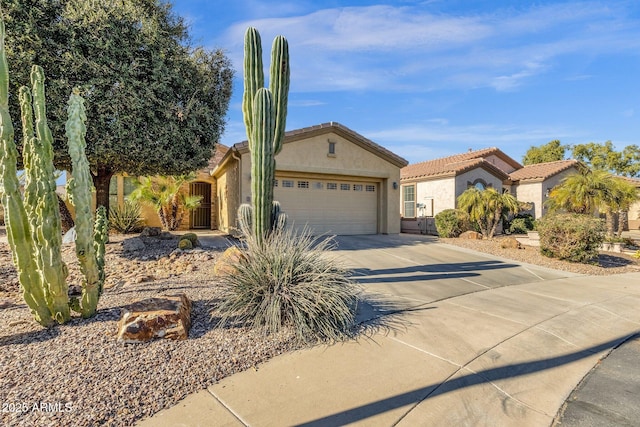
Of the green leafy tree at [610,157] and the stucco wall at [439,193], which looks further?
the green leafy tree at [610,157]

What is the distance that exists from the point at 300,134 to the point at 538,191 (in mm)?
15424

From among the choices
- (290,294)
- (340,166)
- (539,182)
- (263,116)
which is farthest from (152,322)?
(539,182)

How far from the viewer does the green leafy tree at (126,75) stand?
7.42m

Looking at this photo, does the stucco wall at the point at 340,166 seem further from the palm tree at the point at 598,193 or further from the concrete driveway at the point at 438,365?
the concrete driveway at the point at 438,365

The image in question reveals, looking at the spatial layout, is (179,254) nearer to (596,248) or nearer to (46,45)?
(46,45)

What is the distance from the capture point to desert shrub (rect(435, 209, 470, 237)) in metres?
14.7

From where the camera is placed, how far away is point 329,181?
1412 centimetres

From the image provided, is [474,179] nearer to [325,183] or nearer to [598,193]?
[598,193]

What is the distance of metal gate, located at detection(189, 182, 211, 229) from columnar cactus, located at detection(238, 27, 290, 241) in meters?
11.6

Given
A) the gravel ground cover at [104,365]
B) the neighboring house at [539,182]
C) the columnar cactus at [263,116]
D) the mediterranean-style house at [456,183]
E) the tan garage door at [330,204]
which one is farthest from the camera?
the neighboring house at [539,182]

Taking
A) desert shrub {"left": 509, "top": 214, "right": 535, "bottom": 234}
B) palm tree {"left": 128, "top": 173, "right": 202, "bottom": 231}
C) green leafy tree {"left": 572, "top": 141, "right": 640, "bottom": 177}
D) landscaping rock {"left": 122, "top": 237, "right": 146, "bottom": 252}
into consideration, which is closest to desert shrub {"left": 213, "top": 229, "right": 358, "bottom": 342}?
landscaping rock {"left": 122, "top": 237, "right": 146, "bottom": 252}

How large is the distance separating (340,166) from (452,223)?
5621mm

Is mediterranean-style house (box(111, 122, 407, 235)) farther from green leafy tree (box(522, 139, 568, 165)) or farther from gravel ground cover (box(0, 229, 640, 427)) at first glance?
green leafy tree (box(522, 139, 568, 165))

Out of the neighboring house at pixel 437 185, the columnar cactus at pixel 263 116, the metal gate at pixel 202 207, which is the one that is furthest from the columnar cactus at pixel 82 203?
the neighboring house at pixel 437 185
